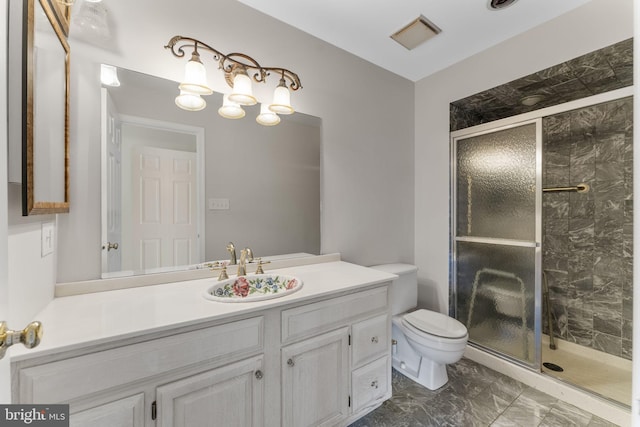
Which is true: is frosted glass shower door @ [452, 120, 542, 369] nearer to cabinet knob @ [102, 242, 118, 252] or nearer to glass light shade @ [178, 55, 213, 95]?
glass light shade @ [178, 55, 213, 95]

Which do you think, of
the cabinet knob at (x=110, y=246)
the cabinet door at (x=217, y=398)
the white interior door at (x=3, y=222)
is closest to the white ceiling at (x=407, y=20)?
the white interior door at (x=3, y=222)

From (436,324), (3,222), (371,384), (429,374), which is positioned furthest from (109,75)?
(429,374)

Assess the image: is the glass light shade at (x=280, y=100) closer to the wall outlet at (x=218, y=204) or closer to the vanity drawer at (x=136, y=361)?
the wall outlet at (x=218, y=204)

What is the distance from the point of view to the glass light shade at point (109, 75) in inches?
48.6

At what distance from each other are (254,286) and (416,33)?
1959 mm

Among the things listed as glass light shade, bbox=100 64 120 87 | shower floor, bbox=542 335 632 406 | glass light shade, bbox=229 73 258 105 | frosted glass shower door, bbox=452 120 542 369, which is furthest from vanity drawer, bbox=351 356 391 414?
glass light shade, bbox=100 64 120 87

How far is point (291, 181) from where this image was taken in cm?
183

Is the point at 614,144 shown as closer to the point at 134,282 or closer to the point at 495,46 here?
the point at 495,46

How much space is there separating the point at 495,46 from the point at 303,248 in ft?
6.69

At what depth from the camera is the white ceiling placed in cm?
160

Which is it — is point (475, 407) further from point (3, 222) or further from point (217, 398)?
point (3, 222)

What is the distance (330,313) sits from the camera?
1.28 m

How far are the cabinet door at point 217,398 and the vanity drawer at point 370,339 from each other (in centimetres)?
51

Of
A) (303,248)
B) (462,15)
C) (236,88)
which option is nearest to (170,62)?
(236,88)
